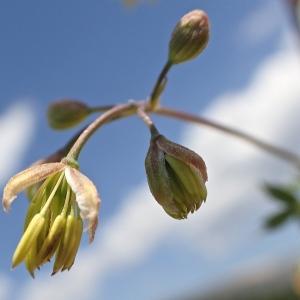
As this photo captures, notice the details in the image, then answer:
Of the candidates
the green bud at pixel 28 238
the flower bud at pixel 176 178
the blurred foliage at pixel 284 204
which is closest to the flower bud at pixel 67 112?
the flower bud at pixel 176 178

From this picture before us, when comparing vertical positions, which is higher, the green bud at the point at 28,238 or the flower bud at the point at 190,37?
the flower bud at the point at 190,37

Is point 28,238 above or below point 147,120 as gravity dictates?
below

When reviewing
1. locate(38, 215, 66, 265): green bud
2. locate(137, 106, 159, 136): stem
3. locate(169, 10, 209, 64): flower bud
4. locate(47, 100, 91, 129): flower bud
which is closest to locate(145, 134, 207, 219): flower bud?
locate(137, 106, 159, 136): stem

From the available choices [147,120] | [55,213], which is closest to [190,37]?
[147,120]

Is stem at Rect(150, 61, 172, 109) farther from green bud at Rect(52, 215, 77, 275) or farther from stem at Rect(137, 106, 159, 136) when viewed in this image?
green bud at Rect(52, 215, 77, 275)

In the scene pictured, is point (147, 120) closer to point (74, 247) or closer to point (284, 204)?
point (74, 247)

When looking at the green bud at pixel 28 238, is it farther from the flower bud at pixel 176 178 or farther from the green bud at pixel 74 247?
the flower bud at pixel 176 178

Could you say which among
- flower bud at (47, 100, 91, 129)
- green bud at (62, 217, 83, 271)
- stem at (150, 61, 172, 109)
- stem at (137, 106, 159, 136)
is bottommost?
green bud at (62, 217, 83, 271)
